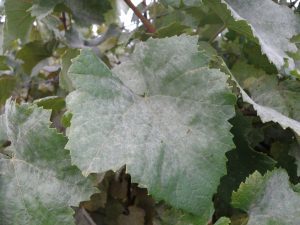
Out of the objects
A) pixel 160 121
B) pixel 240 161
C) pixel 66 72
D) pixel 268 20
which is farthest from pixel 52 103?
pixel 268 20

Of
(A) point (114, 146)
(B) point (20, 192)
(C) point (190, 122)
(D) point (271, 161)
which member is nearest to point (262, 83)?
(D) point (271, 161)

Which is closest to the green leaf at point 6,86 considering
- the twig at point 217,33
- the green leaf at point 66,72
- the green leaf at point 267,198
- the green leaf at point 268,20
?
the green leaf at point 66,72

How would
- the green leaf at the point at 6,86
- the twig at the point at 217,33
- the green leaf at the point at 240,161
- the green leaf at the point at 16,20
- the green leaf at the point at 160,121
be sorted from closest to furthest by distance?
the green leaf at the point at 160,121
the green leaf at the point at 240,161
the twig at the point at 217,33
the green leaf at the point at 16,20
the green leaf at the point at 6,86

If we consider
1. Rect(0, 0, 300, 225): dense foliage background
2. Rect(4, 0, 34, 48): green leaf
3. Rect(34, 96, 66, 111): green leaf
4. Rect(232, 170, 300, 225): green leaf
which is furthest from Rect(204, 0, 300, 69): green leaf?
Rect(4, 0, 34, 48): green leaf

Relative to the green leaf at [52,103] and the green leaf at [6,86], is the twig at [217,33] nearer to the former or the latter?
the green leaf at [52,103]

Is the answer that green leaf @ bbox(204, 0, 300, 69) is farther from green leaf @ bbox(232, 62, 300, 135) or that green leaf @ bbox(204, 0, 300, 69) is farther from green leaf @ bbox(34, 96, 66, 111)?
green leaf @ bbox(34, 96, 66, 111)

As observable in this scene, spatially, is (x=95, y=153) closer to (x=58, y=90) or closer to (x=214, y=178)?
(x=214, y=178)
